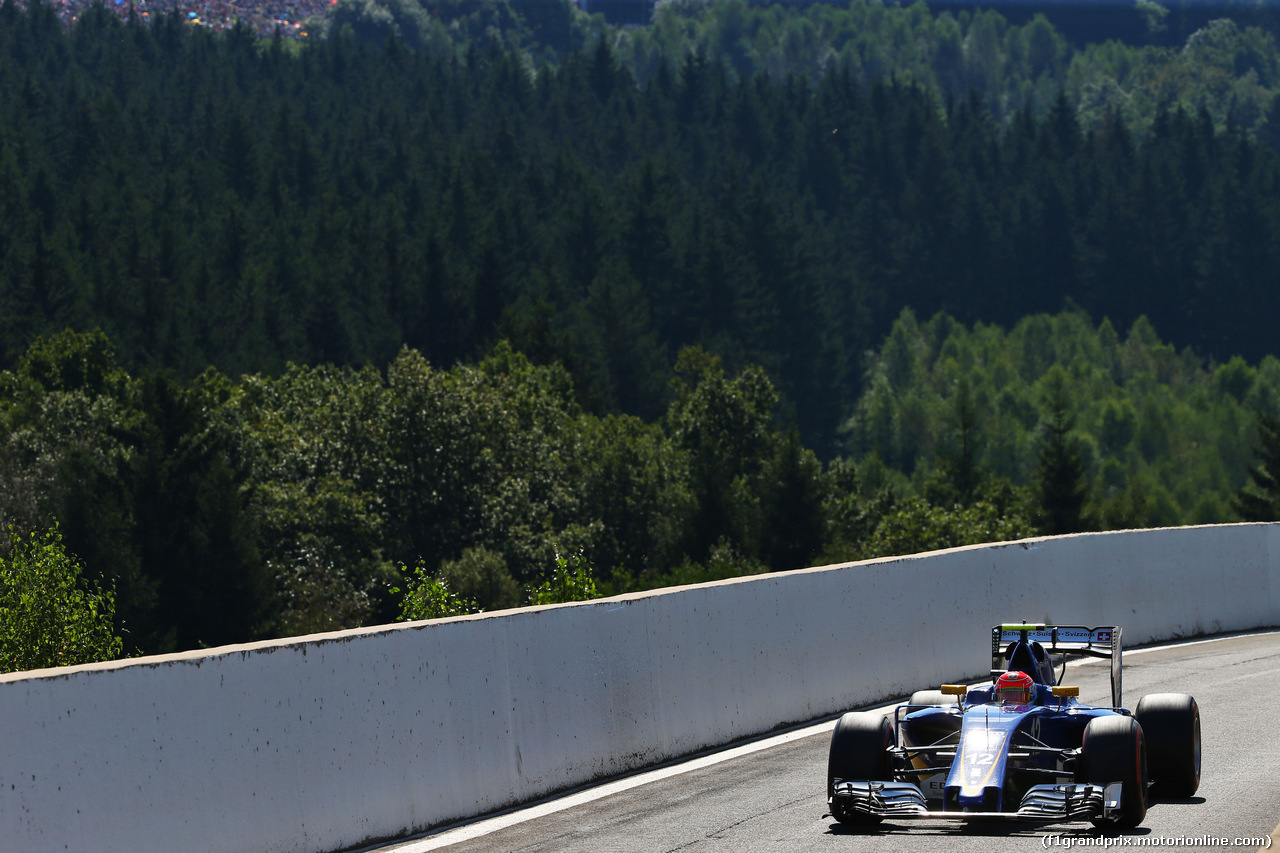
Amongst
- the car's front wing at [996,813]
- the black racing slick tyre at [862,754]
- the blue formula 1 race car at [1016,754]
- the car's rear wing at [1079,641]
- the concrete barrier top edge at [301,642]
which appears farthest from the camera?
the car's rear wing at [1079,641]

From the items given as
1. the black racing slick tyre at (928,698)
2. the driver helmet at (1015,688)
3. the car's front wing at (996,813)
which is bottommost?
the car's front wing at (996,813)

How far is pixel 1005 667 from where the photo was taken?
1082 centimetres

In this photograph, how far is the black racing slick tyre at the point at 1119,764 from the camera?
937 centimetres

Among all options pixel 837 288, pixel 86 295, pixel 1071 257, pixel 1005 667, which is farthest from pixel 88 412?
pixel 1071 257

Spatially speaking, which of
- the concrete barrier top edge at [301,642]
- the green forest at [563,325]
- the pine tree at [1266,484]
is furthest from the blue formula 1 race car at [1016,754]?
the pine tree at [1266,484]

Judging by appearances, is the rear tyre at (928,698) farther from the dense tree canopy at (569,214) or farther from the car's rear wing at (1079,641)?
the dense tree canopy at (569,214)

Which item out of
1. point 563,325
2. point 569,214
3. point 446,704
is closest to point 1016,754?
point 446,704

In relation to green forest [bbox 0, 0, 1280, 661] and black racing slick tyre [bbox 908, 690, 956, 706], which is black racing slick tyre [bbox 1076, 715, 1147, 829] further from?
green forest [bbox 0, 0, 1280, 661]

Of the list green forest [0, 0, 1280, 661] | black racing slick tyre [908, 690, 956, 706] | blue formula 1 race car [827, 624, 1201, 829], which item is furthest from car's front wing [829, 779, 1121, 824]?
green forest [0, 0, 1280, 661]

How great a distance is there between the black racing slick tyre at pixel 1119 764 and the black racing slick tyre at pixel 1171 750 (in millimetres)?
873

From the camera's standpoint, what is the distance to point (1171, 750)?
33.9 feet

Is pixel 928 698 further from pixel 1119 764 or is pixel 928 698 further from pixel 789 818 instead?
pixel 1119 764

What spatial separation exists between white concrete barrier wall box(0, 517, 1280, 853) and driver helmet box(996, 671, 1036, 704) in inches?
121

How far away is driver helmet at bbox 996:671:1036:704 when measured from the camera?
33.4 feet
